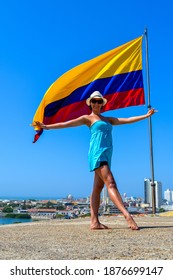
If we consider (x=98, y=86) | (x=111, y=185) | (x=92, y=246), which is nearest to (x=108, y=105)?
(x=98, y=86)

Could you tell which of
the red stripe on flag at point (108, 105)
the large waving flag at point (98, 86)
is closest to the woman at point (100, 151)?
the large waving flag at point (98, 86)

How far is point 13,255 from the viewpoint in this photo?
4.80 m

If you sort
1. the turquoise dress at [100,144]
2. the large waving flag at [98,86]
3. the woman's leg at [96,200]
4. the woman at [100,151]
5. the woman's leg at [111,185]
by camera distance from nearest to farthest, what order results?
the woman's leg at [111,185] < the woman at [100,151] < the turquoise dress at [100,144] < the woman's leg at [96,200] < the large waving flag at [98,86]

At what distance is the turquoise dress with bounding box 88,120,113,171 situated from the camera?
7348mm

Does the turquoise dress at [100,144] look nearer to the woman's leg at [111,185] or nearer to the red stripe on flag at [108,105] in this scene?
the woman's leg at [111,185]

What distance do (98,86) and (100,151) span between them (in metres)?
3.75

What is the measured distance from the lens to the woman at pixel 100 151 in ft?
23.6

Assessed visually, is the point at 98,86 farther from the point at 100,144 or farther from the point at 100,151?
the point at 100,151

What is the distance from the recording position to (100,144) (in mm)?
7410

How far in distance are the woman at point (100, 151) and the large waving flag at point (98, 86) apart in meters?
1.71

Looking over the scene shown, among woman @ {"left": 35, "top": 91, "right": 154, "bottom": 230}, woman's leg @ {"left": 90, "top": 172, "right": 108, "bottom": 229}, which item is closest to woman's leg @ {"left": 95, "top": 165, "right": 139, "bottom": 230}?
woman @ {"left": 35, "top": 91, "right": 154, "bottom": 230}
